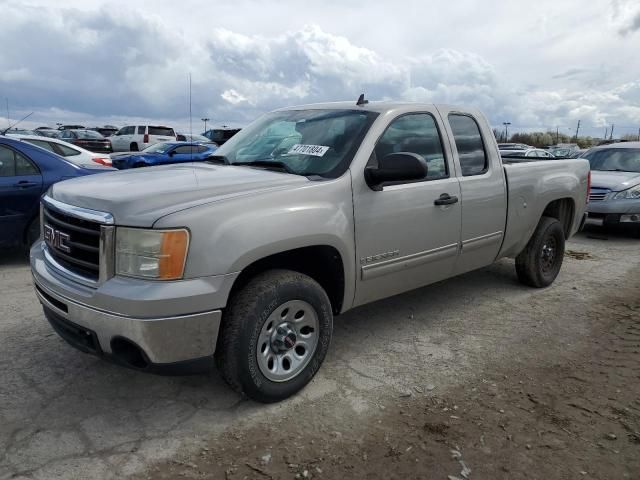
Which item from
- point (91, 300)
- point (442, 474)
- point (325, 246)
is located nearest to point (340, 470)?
point (442, 474)

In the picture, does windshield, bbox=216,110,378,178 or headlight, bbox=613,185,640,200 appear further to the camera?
headlight, bbox=613,185,640,200

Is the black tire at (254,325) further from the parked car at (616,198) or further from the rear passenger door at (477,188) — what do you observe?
the parked car at (616,198)

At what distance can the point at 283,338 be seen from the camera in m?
3.12

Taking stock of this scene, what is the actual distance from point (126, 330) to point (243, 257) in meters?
0.67

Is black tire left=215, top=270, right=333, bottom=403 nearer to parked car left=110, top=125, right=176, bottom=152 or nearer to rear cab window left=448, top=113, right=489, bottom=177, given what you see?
rear cab window left=448, top=113, right=489, bottom=177

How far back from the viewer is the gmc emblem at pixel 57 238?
119 inches

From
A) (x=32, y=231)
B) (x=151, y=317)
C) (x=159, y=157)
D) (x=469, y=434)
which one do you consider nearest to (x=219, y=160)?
(x=151, y=317)

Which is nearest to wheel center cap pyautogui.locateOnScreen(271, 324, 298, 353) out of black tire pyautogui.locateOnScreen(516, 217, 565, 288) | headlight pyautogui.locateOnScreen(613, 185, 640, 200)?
black tire pyautogui.locateOnScreen(516, 217, 565, 288)

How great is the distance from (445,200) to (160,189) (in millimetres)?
2095

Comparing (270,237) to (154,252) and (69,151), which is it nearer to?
(154,252)

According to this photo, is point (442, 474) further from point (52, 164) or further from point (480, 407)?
point (52, 164)

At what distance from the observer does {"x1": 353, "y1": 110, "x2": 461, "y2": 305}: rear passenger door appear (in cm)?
354

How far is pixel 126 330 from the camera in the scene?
263cm

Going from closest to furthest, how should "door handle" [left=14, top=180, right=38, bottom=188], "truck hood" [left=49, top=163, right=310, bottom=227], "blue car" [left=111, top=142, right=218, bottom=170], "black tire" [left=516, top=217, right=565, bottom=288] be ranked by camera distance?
"truck hood" [left=49, top=163, right=310, bottom=227] < "black tire" [left=516, top=217, right=565, bottom=288] < "door handle" [left=14, top=180, right=38, bottom=188] < "blue car" [left=111, top=142, right=218, bottom=170]
